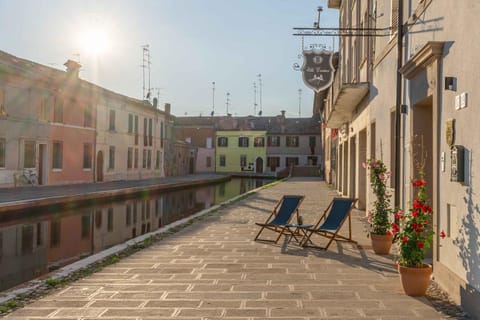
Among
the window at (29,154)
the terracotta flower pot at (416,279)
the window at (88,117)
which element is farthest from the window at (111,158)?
the terracotta flower pot at (416,279)

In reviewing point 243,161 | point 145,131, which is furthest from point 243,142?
point 145,131

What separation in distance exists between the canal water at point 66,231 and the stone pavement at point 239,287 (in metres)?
2.06

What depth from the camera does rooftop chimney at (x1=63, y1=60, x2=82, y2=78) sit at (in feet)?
93.5

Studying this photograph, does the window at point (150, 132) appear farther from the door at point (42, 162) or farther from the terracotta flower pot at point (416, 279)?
the terracotta flower pot at point (416, 279)

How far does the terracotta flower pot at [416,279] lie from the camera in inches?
197

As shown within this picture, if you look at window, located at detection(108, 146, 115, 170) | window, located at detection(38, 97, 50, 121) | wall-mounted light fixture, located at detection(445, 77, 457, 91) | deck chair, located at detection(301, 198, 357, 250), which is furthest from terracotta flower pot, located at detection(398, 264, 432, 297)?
window, located at detection(108, 146, 115, 170)

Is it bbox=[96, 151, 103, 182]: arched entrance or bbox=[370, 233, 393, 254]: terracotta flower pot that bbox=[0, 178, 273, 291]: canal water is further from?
bbox=[96, 151, 103, 182]: arched entrance

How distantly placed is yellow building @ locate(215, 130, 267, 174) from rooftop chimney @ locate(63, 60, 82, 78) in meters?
32.3

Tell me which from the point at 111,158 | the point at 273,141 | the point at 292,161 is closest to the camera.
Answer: the point at 111,158

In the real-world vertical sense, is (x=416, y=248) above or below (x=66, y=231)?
above

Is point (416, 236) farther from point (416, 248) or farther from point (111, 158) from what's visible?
point (111, 158)

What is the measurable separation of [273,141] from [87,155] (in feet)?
107

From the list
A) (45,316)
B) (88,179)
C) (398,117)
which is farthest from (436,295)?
(88,179)

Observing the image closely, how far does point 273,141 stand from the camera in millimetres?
58500
